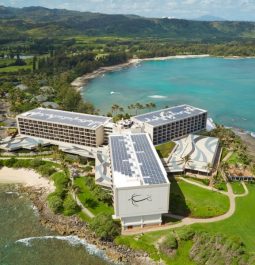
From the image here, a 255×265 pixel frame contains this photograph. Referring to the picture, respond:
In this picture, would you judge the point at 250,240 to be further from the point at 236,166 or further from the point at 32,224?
the point at 32,224

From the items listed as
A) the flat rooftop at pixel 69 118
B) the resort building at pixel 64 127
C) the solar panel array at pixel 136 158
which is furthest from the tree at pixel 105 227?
the flat rooftop at pixel 69 118

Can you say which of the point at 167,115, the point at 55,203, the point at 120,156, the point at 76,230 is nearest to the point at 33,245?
the point at 76,230

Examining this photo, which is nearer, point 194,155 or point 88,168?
point 88,168

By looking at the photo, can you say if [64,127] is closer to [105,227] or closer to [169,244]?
[105,227]

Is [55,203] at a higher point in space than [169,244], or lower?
lower

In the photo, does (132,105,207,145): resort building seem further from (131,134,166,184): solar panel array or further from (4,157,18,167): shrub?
(4,157,18,167): shrub

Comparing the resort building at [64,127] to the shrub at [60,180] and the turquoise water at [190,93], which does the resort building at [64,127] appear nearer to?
the shrub at [60,180]

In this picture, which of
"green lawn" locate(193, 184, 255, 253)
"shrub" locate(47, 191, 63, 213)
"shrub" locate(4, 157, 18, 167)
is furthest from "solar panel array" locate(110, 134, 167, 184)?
"shrub" locate(4, 157, 18, 167)
